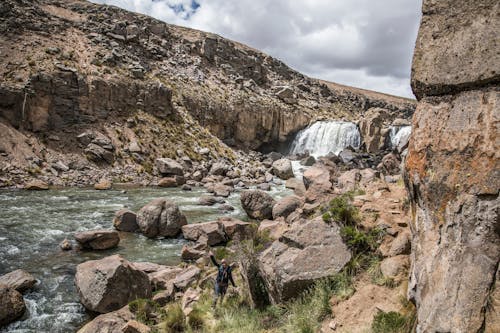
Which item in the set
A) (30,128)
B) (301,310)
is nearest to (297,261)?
(301,310)

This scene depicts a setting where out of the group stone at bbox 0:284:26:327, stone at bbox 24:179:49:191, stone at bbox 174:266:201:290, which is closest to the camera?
stone at bbox 0:284:26:327

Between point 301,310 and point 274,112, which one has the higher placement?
point 274,112

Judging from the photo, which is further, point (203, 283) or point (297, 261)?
point (203, 283)

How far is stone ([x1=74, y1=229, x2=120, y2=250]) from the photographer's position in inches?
658

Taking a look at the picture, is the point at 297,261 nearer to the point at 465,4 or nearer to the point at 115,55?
the point at 465,4

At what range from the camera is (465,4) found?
490 centimetres

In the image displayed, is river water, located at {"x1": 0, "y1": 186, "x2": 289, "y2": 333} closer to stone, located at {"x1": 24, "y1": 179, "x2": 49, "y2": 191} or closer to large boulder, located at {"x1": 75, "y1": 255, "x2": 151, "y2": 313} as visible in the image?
large boulder, located at {"x1": 75, "y1": 255, "x2": 151, "y2": 313}

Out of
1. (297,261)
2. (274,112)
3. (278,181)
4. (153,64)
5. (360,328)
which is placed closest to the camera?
(360,328)

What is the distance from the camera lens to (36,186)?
90.2 feet

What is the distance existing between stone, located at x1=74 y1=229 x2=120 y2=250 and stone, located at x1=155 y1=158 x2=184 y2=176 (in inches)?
785

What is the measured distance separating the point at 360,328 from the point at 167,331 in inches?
211

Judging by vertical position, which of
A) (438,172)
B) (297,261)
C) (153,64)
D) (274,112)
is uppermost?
(153,64)

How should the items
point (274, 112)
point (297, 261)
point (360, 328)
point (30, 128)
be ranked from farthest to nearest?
point (274, 112) → point (30, 128) → point (297, 261) → point (360, 328)

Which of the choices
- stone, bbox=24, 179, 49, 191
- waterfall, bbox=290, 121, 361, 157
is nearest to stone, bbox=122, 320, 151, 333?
stone, bbox=24, 179, 49, 191
